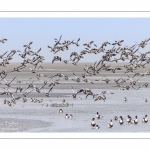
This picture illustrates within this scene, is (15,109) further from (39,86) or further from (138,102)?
(138,102)

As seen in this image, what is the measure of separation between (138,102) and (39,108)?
3234mm

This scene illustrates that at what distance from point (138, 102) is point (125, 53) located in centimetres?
402

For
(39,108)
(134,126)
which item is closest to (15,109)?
(39,108)

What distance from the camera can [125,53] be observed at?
13.1 meters
